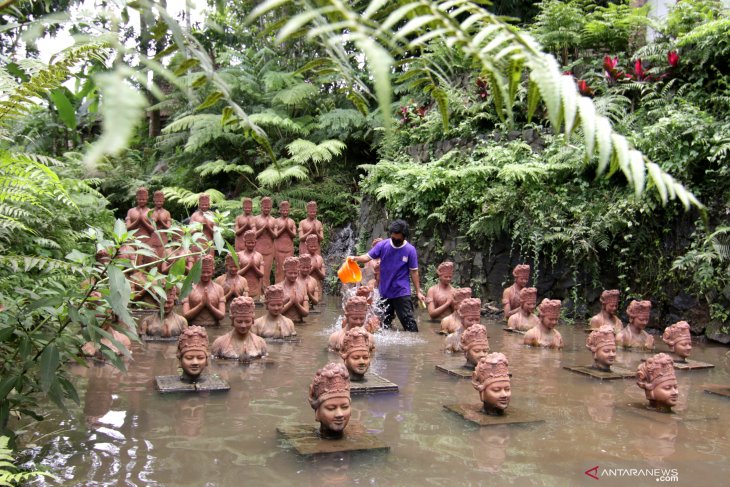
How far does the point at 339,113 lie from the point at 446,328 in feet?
35.2

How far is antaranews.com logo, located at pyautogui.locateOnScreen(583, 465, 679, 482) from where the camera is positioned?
3930 millimetres

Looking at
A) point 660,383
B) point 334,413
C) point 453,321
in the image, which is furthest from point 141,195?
point 660,383

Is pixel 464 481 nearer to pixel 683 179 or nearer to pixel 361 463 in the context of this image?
pixel 361 463

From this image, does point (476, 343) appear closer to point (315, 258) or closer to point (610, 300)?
point (610, 300)

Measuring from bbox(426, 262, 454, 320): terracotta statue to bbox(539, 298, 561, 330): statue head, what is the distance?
2.17 metres

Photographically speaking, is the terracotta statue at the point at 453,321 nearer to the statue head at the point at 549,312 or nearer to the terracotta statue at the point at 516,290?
the terracotta statue at the point at 516,290

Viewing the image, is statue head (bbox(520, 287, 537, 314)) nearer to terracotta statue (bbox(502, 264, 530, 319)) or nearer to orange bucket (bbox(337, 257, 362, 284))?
terracotta statue (bbox(502, 264, 530, 319))

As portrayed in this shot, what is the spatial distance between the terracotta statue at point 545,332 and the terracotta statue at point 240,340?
139 inches

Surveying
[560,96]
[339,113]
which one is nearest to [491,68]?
[560,96]

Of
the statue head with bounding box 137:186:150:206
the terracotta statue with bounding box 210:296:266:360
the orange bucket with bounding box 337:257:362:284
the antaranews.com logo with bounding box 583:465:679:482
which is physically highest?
the statue head with bounding box 137:186:150:206

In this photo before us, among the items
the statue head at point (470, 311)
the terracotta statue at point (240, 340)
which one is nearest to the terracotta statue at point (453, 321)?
the statue head at point (470, 311)

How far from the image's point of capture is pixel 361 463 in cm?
401

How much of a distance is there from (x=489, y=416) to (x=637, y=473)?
1.25m

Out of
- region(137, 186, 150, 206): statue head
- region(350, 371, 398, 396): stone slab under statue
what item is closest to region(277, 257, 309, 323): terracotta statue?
region(137, 186, 150, 206): statue head
